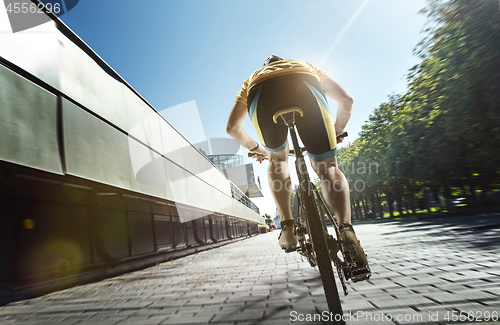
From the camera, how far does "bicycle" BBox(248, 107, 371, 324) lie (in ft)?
6.76

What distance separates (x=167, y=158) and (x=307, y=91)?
9.86m

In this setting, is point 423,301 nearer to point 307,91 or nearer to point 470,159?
point 307,91

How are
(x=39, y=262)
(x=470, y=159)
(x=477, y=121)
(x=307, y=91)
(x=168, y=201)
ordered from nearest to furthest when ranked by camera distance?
(x=307, y=91)
(x=39, y=262)
(x=168, y=201)
(x=477, y=121)
(x=470, y=159)

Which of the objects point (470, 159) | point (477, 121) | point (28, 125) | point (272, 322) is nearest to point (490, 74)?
point (477, 121)

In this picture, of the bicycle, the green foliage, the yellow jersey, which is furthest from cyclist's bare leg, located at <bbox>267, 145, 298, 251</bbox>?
the green foliage

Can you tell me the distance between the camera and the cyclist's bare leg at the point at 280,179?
10.8 feet

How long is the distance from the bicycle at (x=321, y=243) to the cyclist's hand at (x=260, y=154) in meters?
0.80

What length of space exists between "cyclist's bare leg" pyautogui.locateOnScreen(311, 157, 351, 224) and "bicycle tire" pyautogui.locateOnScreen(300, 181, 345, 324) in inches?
7.7

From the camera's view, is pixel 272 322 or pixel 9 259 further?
pixel 9 259

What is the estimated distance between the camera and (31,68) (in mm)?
5453

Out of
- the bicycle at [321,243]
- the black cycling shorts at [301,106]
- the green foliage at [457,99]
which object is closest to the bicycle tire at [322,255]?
the bicycle at [321,243]

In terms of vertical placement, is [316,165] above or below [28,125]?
below

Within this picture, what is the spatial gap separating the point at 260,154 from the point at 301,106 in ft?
4.43

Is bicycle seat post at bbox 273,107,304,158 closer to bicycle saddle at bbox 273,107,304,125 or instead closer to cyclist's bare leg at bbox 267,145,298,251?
bicycle saddle at bbox 273,107,304,125
